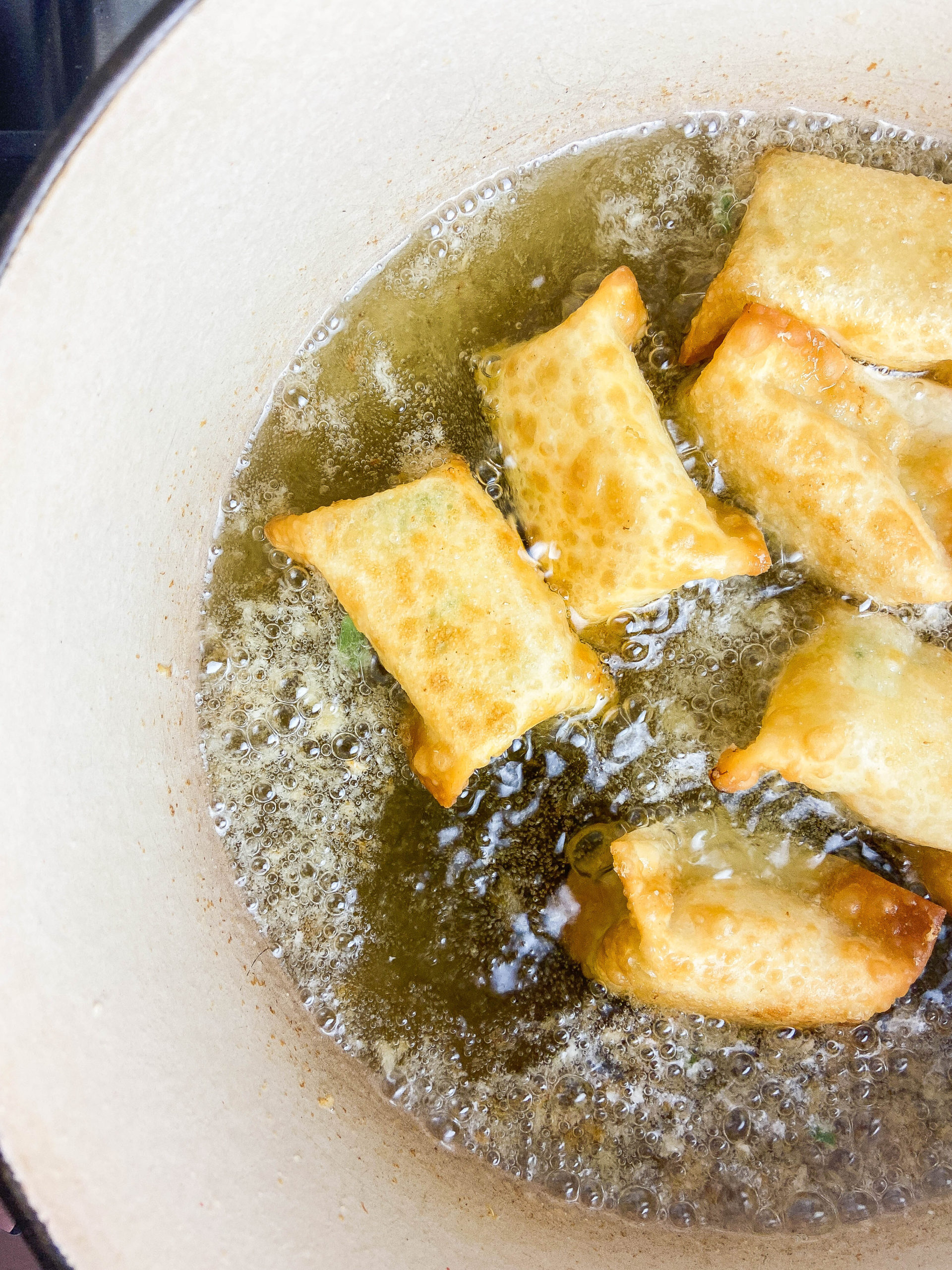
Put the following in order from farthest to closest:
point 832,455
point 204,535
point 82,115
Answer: point 204,535 < point 832,455 < point 82,115

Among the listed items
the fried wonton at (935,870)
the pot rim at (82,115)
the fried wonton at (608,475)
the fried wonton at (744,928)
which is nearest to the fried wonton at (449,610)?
the fried wonton at (608,475)

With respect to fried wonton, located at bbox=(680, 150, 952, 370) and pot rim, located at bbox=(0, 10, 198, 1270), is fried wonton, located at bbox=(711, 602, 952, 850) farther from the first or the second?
pot rim, located at bbox=(0, 10, 198, 1270)

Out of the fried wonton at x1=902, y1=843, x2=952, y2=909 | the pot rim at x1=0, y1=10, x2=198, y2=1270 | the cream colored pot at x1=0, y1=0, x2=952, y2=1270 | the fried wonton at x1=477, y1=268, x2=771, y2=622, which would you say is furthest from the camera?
the fried wonton at x1=902, y1=843, x2=952, y2=909

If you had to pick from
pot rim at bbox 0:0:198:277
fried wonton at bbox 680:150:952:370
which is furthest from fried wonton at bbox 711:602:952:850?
pot rim at bbox 0:0:198:277

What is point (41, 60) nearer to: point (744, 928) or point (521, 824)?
point (521, 824)

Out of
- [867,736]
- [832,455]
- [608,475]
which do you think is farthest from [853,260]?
[867,736]

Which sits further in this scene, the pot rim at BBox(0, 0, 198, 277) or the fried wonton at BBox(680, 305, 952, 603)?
the fried wonton at BBox(680, 305, 952, 603)
